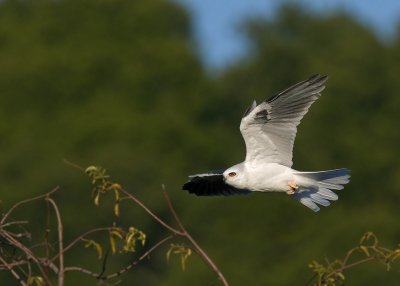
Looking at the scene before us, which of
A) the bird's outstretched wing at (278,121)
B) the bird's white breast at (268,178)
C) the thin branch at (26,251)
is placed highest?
the bird's outstretched wing at (278,121)

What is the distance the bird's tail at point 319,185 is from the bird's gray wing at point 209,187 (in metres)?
0.57

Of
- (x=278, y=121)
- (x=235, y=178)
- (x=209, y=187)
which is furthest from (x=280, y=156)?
(x=209, y=187)

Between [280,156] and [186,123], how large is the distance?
120 ft

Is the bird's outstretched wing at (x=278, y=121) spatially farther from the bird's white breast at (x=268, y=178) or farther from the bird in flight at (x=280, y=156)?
the bird's white breast at (x=268, y=178)

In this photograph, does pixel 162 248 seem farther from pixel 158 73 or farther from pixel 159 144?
pixel 158 73

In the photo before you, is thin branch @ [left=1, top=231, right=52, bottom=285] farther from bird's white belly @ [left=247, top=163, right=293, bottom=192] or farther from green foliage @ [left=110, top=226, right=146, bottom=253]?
bird's white belly @ [left=247, top=163, right=293, bottom=192]

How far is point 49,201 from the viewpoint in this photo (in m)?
5.71

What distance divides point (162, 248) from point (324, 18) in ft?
75.9

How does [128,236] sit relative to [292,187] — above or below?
below

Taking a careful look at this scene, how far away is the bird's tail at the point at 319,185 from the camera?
9.27 meters

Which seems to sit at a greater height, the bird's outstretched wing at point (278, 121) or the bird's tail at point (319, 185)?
the bird's outstretched wing at point (278, 121)

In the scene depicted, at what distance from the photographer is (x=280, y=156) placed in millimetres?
9555

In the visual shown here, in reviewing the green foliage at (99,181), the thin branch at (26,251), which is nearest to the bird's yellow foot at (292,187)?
the green foliage at (99,181)

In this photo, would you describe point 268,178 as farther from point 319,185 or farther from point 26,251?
point 26,251
